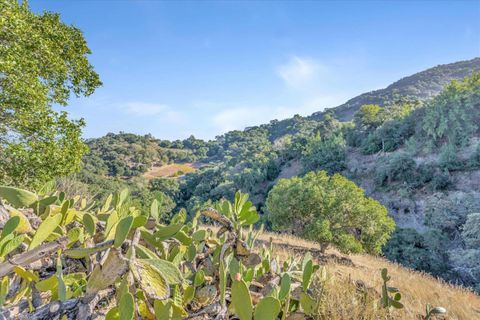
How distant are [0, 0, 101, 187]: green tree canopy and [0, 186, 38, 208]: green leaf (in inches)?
196

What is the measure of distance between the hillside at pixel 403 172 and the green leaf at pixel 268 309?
26.3 feet

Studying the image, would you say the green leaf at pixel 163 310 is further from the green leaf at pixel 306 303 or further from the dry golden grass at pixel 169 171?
the dry golden grass at pixel 169 171

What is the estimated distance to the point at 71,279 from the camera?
1.01m

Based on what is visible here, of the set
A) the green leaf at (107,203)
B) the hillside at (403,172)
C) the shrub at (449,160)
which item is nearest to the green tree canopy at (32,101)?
the hillside at (403,172)

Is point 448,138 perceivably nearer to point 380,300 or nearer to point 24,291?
point 380,300

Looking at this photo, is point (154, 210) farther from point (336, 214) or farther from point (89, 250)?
point (336, 214)

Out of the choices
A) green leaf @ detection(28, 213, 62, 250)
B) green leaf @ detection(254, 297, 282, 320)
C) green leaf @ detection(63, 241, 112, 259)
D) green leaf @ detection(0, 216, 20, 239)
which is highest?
green leaf @ detection(0, 216, 20, 239)

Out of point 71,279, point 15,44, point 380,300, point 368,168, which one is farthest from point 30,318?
point 368,168

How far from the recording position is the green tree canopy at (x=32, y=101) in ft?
18.0

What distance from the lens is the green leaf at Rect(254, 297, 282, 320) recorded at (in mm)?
898

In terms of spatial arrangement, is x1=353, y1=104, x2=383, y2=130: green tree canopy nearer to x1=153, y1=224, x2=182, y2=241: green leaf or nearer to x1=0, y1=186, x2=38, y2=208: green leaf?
x1=153, y1=224, x2=182, y2=241: green leaf

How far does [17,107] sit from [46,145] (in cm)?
83

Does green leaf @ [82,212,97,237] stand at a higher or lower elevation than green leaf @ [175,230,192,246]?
higher

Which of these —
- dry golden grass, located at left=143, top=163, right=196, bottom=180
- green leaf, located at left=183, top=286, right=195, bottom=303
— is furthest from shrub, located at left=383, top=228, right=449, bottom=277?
dry golden grass, located at left=143, top=163, right=196, bottom=180
